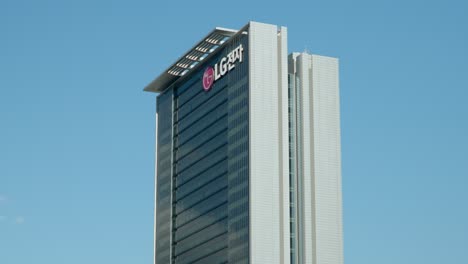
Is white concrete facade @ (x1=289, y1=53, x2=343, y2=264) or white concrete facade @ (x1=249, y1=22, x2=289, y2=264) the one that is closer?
white concrete facade @ (x1=249, y1=22, x2=289, y2=264)

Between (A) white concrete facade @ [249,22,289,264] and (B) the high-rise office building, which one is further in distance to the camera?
(B) the high-rise office building

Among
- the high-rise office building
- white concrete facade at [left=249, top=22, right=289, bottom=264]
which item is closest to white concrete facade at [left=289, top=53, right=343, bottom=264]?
the high-rise office building

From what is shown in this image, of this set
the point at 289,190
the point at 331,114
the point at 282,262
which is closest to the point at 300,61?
the point at 331,114

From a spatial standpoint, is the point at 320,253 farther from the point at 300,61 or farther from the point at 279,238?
the point at 300,61

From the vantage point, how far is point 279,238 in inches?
7485

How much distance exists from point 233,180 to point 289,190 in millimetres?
11012

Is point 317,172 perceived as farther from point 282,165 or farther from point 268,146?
point 268,146

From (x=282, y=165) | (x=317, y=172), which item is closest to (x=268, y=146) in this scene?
(x=282, y=165)

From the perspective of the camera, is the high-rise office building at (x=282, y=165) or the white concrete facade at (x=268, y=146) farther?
the high-rise office building at (x=282, y=165)

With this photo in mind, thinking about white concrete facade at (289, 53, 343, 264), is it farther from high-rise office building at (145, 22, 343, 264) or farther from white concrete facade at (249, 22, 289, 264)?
white concrete facade at (249, 22, 289, 264)

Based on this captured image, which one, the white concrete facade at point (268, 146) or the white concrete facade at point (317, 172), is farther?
the white concrete facade at point (317, 172)

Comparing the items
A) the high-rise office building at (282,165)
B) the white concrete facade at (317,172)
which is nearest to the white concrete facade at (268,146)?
the high-rise office building at (282,165)

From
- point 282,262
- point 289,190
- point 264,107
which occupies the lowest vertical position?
point 282,262

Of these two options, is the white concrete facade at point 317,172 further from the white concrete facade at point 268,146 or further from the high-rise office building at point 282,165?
the white concrete facade at point 268,146
